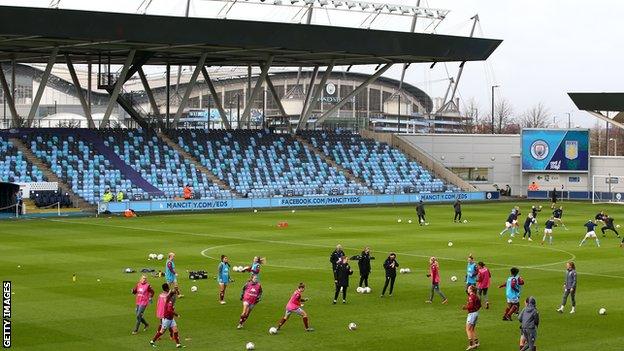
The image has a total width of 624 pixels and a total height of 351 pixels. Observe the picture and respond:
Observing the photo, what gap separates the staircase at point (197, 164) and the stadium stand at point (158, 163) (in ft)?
1.74

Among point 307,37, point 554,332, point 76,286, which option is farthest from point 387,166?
point 554,332

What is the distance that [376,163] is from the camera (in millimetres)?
99938

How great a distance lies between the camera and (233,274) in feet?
138

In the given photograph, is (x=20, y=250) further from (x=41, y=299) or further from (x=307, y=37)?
(x=307, y=37)

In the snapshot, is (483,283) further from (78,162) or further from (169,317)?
(78,162)

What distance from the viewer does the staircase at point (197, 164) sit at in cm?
8669

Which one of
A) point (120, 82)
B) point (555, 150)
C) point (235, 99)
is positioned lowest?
point (555, 150)

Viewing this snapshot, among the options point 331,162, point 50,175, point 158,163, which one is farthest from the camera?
point 331,162

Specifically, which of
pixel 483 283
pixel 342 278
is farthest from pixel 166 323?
pixel 483 283

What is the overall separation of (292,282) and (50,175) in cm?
4338

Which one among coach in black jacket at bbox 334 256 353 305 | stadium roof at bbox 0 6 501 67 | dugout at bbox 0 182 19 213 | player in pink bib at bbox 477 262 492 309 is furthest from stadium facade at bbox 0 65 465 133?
player in pink bib at bbox 477 262 492 309

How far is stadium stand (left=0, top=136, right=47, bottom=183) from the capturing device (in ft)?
250

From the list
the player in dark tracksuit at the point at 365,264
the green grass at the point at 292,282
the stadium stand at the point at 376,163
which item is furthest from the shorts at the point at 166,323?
the stadium stand at the point at 376,163

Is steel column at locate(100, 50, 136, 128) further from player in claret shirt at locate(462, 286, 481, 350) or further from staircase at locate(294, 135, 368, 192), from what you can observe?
player in claret shirt at locate(462, 286, 481, 350)
